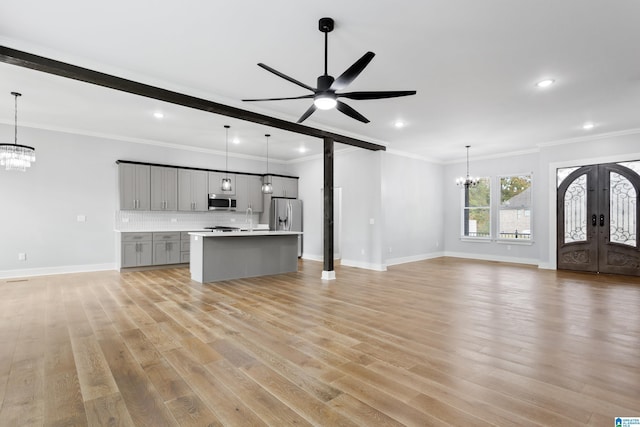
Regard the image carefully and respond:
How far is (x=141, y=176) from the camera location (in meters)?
7.11

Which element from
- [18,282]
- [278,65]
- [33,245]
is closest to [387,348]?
[278,65]

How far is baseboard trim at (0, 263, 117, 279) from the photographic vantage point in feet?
19.6

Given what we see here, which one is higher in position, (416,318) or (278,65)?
(278,65)

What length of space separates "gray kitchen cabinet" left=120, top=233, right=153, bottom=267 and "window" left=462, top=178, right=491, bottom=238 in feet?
27.0

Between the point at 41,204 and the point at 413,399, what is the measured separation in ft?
24.1

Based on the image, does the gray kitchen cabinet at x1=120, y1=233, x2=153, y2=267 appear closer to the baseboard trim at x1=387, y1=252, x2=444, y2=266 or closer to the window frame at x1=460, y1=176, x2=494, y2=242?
the baseboard trim at x1=387, y1=252, x2=444, y2=266

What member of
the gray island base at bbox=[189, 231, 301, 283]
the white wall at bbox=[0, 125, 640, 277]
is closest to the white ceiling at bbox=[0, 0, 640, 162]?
the white wall at bbox=[0, 125, 640, 277]

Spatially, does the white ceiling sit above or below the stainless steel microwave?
above

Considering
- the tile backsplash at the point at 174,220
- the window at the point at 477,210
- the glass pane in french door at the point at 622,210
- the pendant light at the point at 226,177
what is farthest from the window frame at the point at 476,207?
the pendant light at the point at 226,177

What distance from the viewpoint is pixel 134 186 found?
7.02m

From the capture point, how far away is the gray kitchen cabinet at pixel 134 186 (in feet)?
22.6

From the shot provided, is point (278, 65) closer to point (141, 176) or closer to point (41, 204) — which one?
point (141, 176)

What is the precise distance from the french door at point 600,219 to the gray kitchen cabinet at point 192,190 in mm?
8255

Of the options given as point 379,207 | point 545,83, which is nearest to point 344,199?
point 379,207
